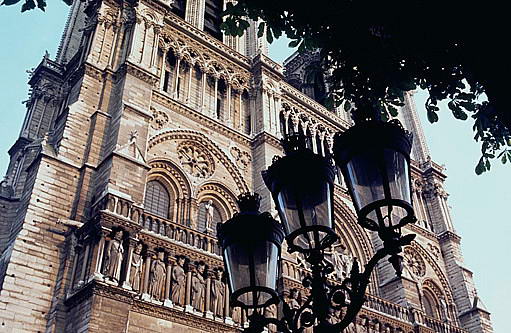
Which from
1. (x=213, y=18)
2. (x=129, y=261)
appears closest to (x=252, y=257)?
(x=129, y=261)

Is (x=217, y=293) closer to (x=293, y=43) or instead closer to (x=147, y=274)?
(x=147, y=274)

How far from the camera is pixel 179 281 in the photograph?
47.9 ft

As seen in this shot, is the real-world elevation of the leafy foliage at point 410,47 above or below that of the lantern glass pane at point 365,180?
above

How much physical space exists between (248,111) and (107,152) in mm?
8287

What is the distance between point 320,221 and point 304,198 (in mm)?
294

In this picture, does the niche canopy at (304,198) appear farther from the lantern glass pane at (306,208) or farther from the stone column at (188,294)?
the stone column at (188,294)

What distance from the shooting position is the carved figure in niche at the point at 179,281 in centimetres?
1432

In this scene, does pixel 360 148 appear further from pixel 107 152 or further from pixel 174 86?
pixel 174 86

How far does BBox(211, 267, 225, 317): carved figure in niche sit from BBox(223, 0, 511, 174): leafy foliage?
30.7ft

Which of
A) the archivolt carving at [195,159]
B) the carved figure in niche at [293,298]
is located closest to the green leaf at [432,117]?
the carved figure in niche at [293,298]

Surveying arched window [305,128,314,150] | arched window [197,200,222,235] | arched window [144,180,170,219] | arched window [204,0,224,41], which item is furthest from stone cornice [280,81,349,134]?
arched window [144,180,170,219]

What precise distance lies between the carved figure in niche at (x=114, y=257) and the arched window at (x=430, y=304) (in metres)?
16.9

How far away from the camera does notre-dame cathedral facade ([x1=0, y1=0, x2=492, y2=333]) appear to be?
13.3 m

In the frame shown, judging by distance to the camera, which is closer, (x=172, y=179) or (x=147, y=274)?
(x=147, y=274)
